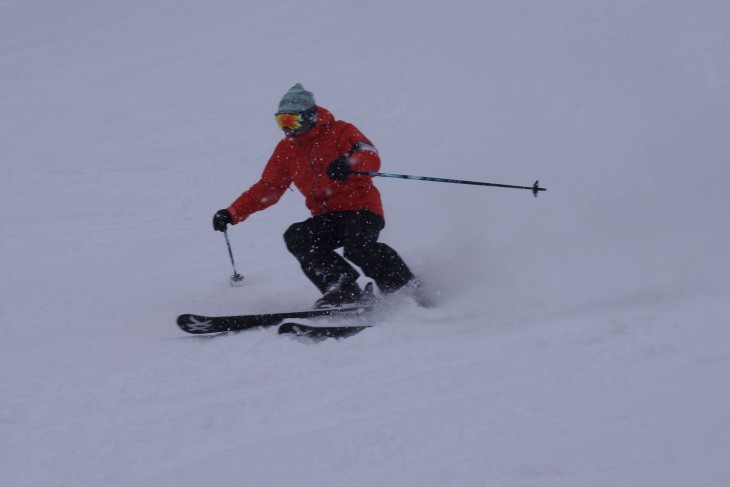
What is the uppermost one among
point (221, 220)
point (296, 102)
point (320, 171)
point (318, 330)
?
point (296, 102)

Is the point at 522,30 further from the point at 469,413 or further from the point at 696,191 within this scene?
the point at 469,413

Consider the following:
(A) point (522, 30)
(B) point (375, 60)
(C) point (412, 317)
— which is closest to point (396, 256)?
(C) point (412, 317)

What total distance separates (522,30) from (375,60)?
3.09 m

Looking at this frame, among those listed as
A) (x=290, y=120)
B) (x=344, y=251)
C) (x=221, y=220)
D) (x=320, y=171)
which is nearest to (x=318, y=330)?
(x=344, y=251)

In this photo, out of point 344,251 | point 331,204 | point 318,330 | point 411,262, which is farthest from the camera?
point 411,262

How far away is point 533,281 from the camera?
5199 mm

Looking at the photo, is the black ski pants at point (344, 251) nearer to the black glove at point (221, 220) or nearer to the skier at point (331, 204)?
the skier at point (331, 204)

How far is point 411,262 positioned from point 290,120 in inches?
71.3

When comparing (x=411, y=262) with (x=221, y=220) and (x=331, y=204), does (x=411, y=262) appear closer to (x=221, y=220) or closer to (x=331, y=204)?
(x=331, y=204)

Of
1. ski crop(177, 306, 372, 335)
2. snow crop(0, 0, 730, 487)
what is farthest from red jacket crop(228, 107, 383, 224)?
ski crop(177, 306, 372, 335)

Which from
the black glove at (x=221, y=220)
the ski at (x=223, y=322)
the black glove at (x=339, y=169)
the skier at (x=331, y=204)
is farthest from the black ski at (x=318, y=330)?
the black glove at (x=221, y=220)

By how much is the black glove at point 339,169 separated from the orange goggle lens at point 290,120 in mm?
394

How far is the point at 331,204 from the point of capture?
5234mm

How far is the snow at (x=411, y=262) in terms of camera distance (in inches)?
122
